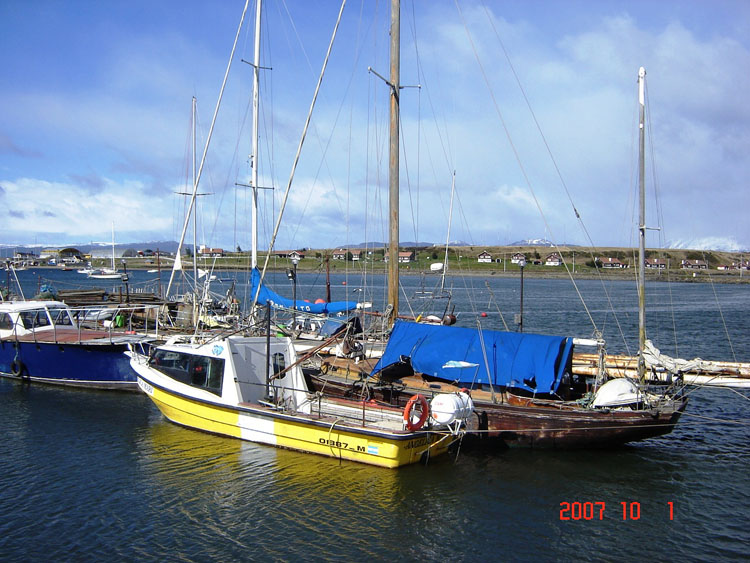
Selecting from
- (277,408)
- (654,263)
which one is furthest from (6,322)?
(654,263)

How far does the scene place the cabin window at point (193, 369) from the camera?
18953 mm

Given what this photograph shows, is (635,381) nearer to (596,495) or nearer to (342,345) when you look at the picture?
(596,495)

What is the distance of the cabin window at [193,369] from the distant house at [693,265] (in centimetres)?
17603

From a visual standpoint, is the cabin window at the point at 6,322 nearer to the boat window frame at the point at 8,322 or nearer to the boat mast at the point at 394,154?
the boat window frame at the point at 8,322

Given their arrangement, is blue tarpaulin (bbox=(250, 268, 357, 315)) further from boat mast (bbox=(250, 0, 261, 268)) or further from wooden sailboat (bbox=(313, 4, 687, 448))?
wooden sailboat (bbox=(313, 4, 687, 448))

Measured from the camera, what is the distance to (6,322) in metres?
29.9

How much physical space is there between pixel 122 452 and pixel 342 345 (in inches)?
328

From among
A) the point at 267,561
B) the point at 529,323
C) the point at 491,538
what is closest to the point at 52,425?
the point at 267,561

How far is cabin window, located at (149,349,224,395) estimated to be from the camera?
62.2 feet

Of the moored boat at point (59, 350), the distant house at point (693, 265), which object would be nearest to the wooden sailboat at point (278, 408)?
the moored boat at point (59, 350)

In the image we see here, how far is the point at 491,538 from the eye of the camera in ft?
43.4
